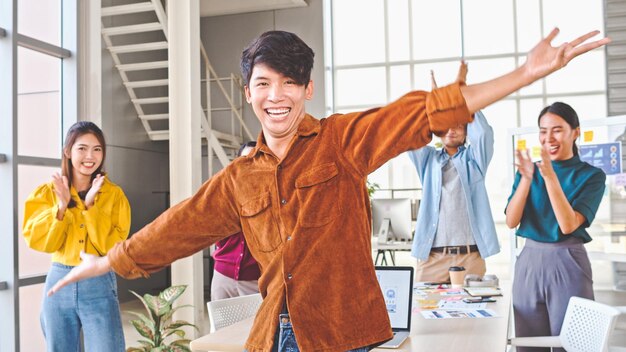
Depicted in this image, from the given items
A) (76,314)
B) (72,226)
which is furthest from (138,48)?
(76,314)

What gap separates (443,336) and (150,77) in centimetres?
886

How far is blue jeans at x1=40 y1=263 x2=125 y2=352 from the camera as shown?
3066mm

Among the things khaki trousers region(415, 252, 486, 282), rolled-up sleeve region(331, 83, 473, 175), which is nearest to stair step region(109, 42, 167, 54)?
khaki trousers region(415, 252, 486, 282)

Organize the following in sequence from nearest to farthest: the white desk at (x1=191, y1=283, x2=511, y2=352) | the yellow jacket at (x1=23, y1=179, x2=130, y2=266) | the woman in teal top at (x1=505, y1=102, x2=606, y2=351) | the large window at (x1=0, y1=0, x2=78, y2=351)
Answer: the white desk at (x1=191, y1=283, x2=511, y2=352), the woman in teal top at (x1=505, y1=102, x2=606, y2=351), the yellow jacket at (x1=23, y1=179, x2=130, y2=266), the large window at (x1=0, y1=0, x2=78, y2=351)

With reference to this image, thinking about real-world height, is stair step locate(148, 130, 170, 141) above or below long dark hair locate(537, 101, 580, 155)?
above

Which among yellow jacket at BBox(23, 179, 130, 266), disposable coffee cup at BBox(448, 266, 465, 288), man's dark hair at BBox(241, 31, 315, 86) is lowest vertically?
disposable coffee cup at BBox(448, 266, 465, 288)

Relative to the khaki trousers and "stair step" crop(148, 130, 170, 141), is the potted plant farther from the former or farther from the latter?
"stair step" crop(148, 130, 170, 141)

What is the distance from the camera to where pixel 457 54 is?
10.7 meters

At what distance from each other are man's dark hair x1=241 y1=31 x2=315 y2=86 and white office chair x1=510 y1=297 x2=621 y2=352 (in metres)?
1.85

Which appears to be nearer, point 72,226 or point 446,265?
point 72,226

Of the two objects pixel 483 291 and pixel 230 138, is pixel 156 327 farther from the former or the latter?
pixel 230 138

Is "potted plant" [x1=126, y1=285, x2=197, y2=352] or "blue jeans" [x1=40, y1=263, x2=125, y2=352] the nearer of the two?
"blue jeans" [x1=40, y1=263, x2=125, y2=352]

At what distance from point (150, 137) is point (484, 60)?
5.68m

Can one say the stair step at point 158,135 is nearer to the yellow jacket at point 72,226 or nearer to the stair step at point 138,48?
the stair step at point 138,48
